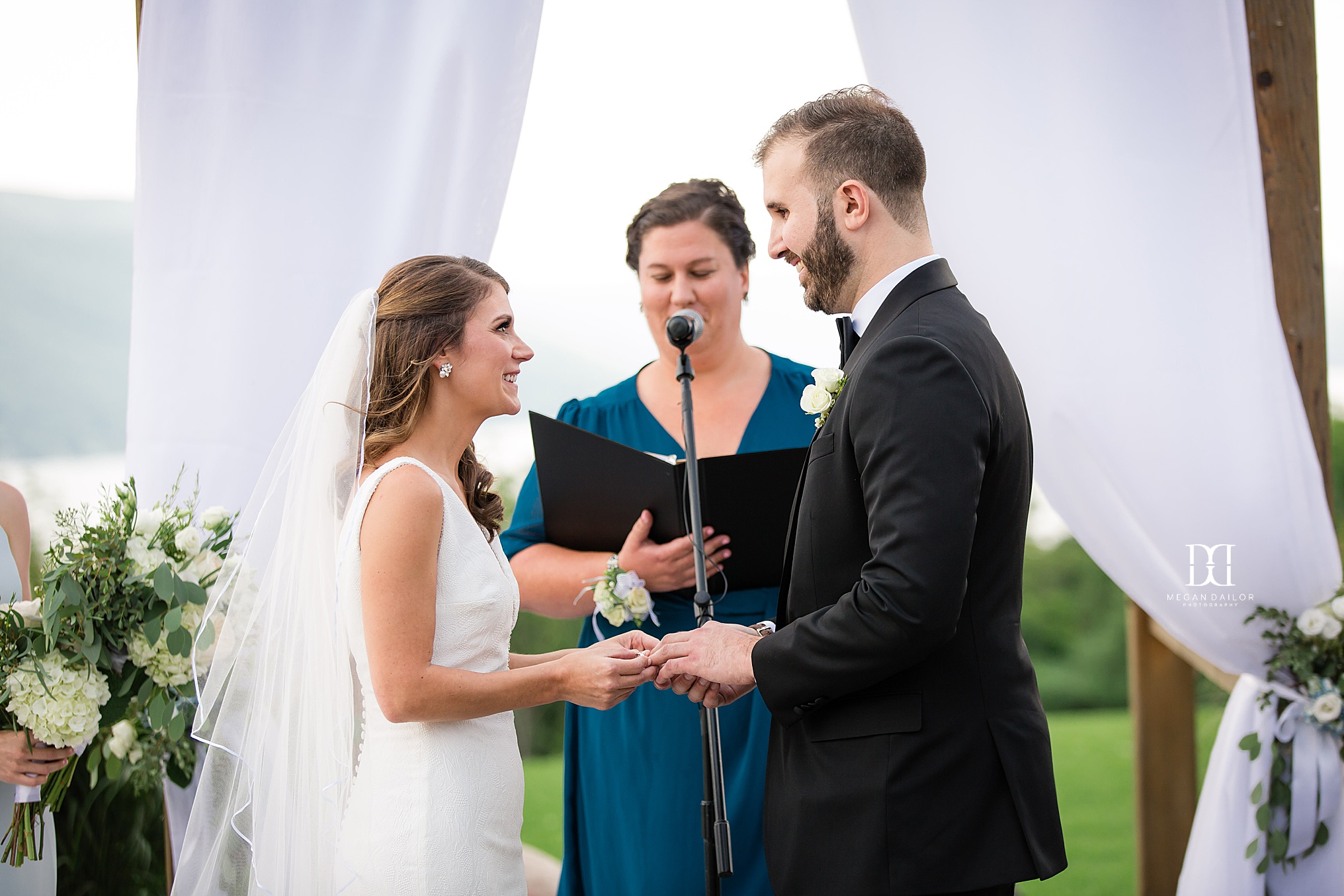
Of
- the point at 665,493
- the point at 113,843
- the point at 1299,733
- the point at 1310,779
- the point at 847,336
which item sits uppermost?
the point at 847,336

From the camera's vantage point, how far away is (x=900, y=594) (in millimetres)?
1436

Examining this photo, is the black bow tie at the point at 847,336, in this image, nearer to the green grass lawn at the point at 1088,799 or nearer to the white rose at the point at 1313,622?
the white rose at the point at 1313,622

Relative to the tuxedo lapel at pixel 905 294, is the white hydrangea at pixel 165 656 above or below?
below

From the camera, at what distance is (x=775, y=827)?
1686mm

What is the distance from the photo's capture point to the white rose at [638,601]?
7.44 ft

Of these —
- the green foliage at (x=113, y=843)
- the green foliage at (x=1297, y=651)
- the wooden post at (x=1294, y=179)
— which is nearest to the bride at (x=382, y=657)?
the green foliage at (x=113, y=843)

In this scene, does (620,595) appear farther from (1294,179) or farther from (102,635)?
(1294,179)

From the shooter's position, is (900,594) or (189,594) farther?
(189,594)

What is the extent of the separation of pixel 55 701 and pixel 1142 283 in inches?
103

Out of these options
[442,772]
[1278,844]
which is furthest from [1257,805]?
[442,772]

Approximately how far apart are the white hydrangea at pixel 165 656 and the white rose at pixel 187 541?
0.40 ft

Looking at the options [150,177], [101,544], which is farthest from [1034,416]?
[150,177]

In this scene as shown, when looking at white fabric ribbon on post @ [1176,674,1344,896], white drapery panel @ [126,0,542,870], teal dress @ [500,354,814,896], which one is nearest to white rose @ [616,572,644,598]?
teal dress @ [500,354,814,896]

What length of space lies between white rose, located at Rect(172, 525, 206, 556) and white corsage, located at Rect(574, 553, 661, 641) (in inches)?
33.7
